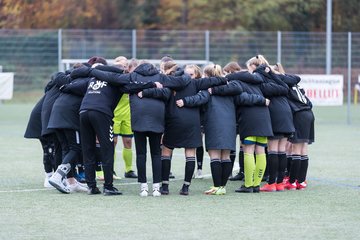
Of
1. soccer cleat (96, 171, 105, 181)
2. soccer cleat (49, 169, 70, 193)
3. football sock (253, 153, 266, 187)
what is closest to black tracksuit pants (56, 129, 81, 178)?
soccer cleat (49, 169, 70, 193)

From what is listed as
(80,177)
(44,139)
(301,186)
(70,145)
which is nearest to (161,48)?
(80,177)

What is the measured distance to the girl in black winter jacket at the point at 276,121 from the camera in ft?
43.9

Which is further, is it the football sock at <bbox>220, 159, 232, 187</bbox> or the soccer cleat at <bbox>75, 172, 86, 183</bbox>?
the soccer cleat at <bbox>75, 172, 86, 183</bbox>

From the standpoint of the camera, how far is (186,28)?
49188 mm

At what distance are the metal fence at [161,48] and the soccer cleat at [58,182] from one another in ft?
69.5

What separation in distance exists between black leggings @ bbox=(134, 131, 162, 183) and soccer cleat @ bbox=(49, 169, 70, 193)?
99 centimetres

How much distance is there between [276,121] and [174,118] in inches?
56.3

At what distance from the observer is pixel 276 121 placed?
13398 millimetres

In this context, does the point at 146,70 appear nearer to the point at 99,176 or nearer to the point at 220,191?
the point at 220,191

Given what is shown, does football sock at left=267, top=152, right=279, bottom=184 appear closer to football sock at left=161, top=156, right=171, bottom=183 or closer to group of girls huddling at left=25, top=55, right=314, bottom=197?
group of girls huddling at left=25, top=55, right=314, bottom=197

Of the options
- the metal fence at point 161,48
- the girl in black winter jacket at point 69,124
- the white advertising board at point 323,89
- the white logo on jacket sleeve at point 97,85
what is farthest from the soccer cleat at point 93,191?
the metal fence at point 161,48

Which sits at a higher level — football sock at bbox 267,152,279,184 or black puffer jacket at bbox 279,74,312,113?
black puffer jacket at bbox 279,74,312,113

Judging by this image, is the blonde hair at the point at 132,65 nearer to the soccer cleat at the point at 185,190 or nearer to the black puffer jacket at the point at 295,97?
the soccer cleat at the point at 185,190

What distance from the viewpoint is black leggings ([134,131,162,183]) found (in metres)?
12.7
